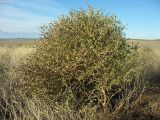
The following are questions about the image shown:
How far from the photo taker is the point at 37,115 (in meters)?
7.08

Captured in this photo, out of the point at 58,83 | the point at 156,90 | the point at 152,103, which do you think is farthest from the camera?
the point at 156,90

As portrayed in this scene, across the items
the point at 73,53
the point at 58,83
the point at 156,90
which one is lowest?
the point at 156,90

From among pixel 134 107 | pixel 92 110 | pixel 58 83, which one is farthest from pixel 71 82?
pixel 134 107

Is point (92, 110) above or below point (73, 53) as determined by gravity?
below

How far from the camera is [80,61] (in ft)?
29.0

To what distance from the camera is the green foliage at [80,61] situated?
8.88m

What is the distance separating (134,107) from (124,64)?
44.1 inches

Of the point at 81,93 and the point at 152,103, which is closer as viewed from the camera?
the point at 81,93

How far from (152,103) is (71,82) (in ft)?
7.16

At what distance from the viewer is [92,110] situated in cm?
860

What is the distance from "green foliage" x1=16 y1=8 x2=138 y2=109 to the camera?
8.88 meters

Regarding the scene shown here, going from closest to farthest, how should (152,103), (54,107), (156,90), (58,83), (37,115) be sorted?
(37,115)
(54,107)
(58,83)
(152,103)
(156,90)

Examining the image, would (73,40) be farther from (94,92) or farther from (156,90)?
(156,90)

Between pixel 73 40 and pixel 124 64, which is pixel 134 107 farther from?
pixel 73 40
